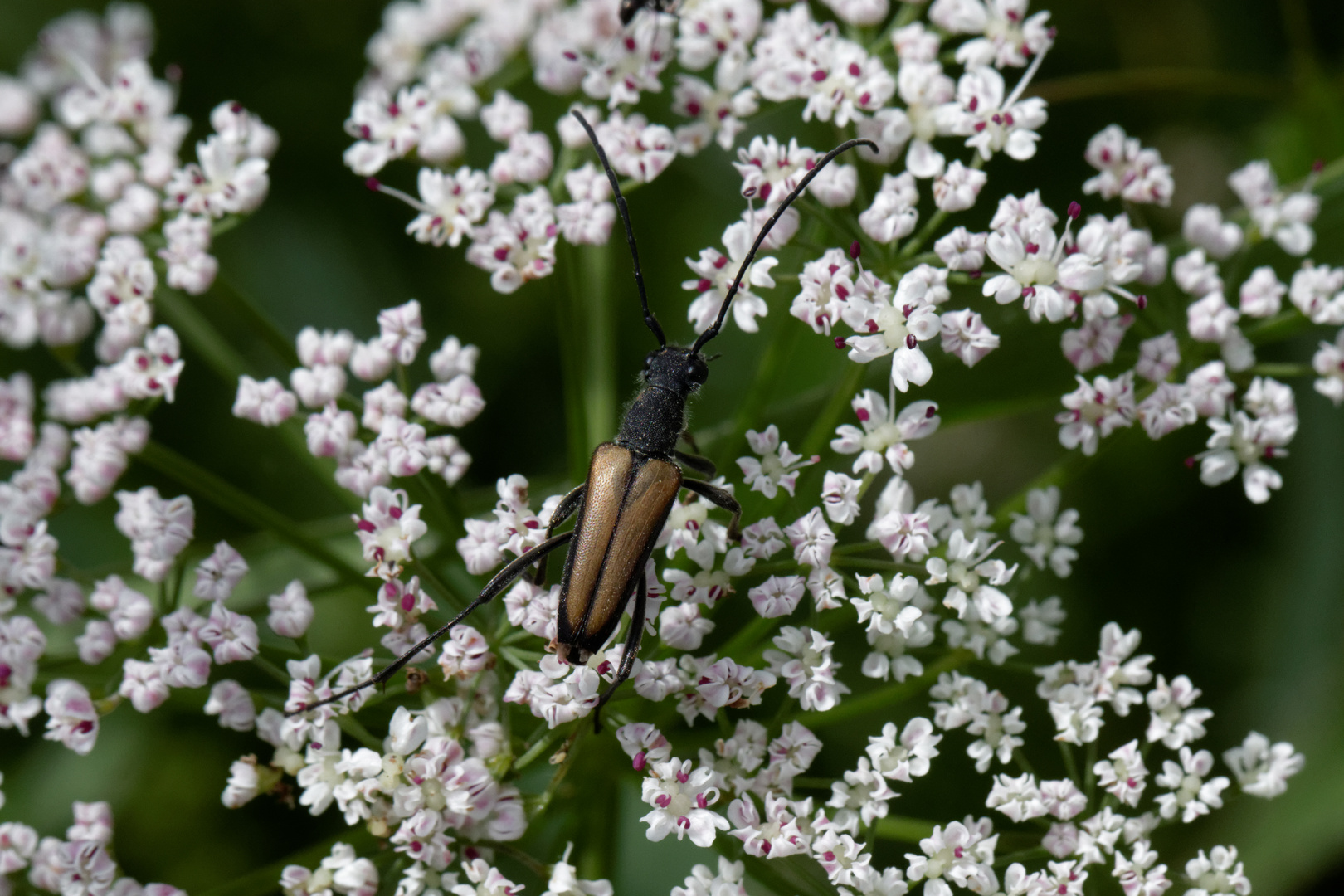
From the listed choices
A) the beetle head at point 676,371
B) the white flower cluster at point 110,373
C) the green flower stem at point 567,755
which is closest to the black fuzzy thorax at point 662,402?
the beetle head at point 676,371

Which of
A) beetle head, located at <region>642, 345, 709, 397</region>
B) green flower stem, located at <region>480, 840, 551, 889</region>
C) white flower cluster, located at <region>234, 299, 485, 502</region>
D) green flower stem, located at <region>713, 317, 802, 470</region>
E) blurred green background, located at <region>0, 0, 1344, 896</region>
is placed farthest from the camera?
blurred green background, located at <region>0, 0, 1344, 896</region>

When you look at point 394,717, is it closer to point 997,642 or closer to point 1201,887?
point 997,642

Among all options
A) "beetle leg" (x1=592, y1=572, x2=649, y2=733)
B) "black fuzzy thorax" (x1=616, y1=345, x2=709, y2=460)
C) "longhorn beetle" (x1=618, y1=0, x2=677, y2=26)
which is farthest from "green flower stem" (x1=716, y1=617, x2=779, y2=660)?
"longhorn beetle" (x1=618, y1=0, x2=677, y2=26)

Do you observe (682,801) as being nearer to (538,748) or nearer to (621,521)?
(538,748)

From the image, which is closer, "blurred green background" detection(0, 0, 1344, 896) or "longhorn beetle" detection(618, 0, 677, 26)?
"longhorn beetle" detection(618, 0, 677, 26)

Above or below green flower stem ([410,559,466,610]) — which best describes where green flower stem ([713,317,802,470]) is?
above

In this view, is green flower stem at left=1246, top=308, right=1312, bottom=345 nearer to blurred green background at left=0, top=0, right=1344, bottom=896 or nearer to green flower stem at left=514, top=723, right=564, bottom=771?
blurred green background at left=0, top=0, right=1344, bottom=896

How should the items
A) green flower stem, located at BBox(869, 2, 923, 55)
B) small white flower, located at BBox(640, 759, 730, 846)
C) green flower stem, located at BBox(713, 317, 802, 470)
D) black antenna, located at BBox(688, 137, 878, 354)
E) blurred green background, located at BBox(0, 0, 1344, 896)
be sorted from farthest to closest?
blurred green background, located at BBox(0, 0, 1344, 896) < green flower stem, located at BBox(869, 2, 923, 55) < green flower stem, located at BBox(713, 317, 802, 470) < black antenna, located at BBox(688, 137, 878, 354) < small white flower, located at BBox(640, 759, 730, 846)

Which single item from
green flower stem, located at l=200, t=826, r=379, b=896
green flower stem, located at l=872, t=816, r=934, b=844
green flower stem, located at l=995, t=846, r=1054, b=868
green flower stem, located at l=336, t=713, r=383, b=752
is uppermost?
green flower stem, located at l=336, t=713, r=383, b=752
